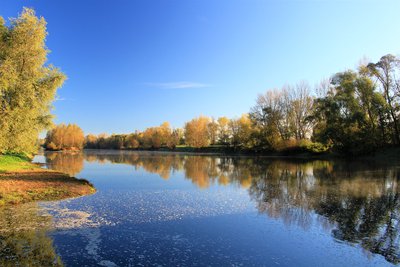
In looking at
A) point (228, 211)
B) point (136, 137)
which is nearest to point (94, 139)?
→ point (136, 137)

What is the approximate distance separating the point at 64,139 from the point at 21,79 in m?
112

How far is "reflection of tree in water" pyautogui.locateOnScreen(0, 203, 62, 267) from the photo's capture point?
778cm

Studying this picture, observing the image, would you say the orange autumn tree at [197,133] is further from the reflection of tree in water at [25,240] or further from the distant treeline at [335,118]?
the reflection of tree in water at [25,240]

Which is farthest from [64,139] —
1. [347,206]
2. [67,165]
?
[347,206]

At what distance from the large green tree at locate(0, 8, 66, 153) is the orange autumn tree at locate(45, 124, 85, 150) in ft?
360

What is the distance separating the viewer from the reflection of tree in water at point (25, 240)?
7781 millimetres

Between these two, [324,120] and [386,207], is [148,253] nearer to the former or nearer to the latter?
[386,207]

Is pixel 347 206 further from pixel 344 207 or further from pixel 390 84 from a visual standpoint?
pixel 390 84

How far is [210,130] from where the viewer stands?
364 feet

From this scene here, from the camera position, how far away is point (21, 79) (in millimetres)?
21484

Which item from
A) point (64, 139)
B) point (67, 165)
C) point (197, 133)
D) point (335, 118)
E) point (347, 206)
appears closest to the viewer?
point (347, 206)

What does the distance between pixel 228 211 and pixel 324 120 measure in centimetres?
4960

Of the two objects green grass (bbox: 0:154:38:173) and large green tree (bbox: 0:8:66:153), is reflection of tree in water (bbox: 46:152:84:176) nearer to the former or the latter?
green grass (bbox: 0:154:38:173)

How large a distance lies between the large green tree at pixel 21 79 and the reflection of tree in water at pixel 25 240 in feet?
30.2
